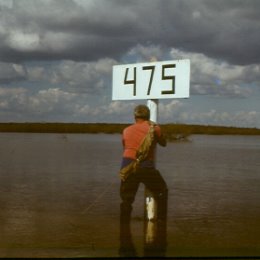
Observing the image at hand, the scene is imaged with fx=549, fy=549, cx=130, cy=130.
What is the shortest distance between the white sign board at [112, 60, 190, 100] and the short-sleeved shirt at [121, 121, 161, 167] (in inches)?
16.0

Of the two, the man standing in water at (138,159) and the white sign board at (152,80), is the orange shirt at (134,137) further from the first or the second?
the white sign board at (152,80)

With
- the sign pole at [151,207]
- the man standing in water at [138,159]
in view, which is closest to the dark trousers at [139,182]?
the man standing in water at [138,159]

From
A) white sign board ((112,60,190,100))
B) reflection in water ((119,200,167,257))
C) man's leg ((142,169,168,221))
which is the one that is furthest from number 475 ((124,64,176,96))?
reflection in water ((119,200,167,257))

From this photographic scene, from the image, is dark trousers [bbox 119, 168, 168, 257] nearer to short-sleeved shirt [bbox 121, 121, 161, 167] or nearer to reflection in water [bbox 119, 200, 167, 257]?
reflection in water [bbox 119, 200, 167, 257]

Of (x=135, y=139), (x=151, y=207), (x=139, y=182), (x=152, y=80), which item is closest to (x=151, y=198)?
(x=151, y=207)

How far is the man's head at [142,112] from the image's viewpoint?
7219 millimetres

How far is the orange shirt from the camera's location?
23.4 feet

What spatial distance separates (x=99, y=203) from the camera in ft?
37.1

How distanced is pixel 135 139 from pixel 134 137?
3 cm

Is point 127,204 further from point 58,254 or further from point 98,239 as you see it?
point 58,254

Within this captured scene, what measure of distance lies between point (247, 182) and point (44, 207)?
375 inches

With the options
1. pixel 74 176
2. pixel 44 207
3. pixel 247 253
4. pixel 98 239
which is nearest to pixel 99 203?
pixel 44 207

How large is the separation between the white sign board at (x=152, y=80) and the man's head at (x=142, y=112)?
0.15 metres

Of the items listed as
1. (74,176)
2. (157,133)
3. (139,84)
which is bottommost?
(74,176)
